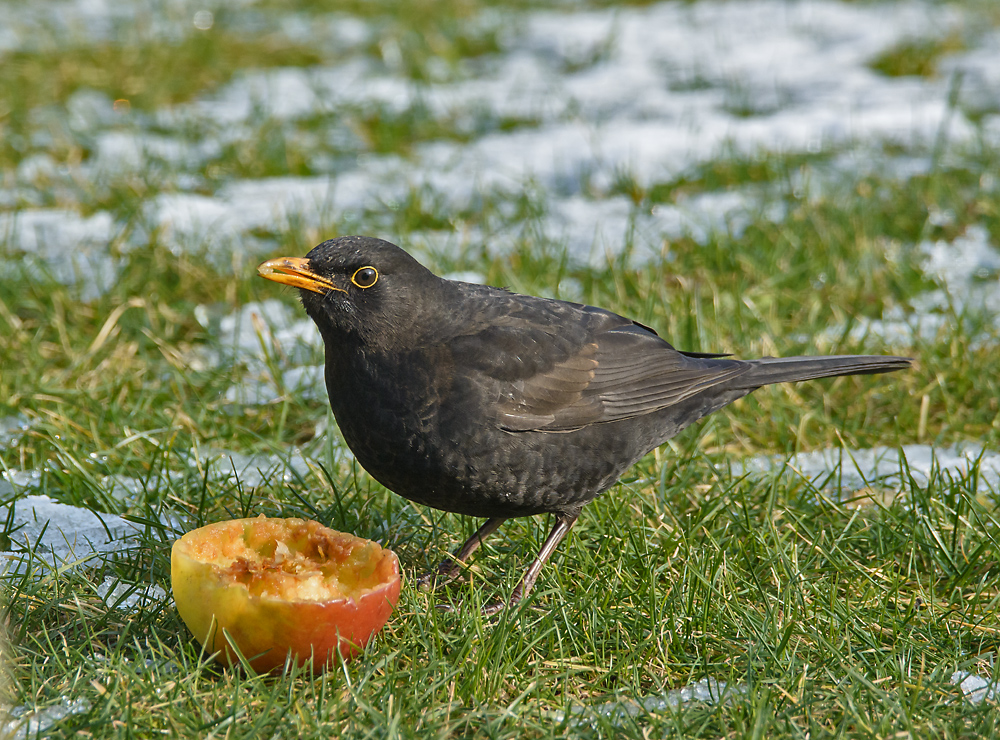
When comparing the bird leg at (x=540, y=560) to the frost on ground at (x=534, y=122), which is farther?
the frost on ground at (x=534, y=122)

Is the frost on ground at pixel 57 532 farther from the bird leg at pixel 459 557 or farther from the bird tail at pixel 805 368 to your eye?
the bird tail at pixel 805 368

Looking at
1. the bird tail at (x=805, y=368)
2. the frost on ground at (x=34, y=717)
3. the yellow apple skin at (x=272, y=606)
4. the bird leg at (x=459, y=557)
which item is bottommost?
the bird leg at (x=459, y=557)

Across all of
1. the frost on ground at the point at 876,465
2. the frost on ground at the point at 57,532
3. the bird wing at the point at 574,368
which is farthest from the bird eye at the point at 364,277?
the frost on ground at the point at 876,465

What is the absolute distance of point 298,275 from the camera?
350 cm

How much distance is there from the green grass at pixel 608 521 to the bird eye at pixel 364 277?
0.86 meters

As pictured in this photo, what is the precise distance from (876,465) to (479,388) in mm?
1777

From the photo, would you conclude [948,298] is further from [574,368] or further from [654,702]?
[654,702]

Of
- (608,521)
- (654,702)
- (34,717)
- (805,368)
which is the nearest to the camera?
(34,717)

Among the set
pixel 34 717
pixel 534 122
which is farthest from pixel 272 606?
pixel 534 122

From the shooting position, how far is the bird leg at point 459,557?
3.60 metres

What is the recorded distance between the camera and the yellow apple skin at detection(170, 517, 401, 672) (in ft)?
9.25

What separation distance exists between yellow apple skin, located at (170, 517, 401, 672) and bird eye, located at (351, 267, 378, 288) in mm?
919

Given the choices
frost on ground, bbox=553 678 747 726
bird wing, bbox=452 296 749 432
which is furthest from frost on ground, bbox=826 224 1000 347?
frost on ground, bbox=553 678 747 726

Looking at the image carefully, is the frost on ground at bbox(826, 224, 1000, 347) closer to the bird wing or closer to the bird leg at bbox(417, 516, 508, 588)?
the bird wing
